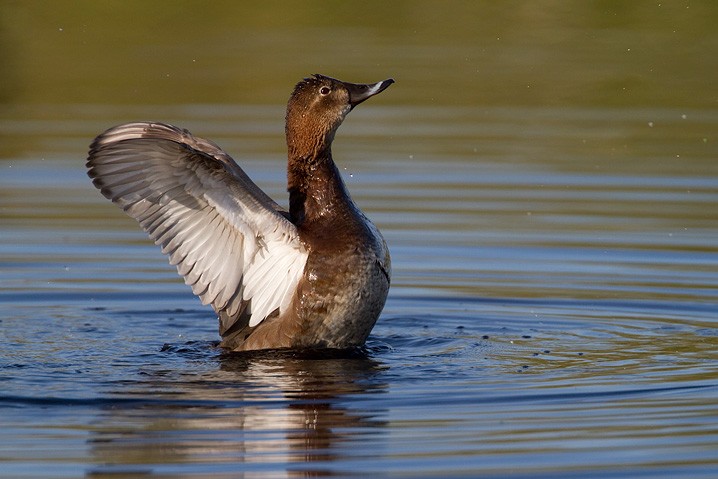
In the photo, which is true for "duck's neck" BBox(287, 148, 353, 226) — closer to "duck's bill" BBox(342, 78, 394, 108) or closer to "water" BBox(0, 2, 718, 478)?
"duck's bill" BBox(342, 78, 394, 108)

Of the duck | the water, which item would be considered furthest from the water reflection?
the duck

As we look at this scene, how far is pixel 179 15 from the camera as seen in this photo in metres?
19.5

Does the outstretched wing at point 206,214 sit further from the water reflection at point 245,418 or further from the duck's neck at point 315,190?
the water reflection at point 245,418

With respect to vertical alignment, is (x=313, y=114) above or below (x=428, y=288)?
above

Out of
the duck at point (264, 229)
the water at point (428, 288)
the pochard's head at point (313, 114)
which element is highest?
the pochard's head at point (313, 114)

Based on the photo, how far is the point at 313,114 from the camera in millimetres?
8398

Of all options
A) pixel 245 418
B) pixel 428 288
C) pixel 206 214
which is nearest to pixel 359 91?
pixel 206 214

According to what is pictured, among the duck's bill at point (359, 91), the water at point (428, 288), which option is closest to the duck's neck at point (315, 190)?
the duck's bill at point (359, 91)

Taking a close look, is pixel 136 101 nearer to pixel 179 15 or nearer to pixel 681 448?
pixel 179 15

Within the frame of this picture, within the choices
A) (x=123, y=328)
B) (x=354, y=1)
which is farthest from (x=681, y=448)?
(x=354, y=1)

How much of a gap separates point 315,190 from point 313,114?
1.40 feet

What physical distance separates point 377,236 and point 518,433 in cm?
221

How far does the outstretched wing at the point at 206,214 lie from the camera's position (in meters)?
7.83

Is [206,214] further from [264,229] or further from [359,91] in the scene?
[359,91]
